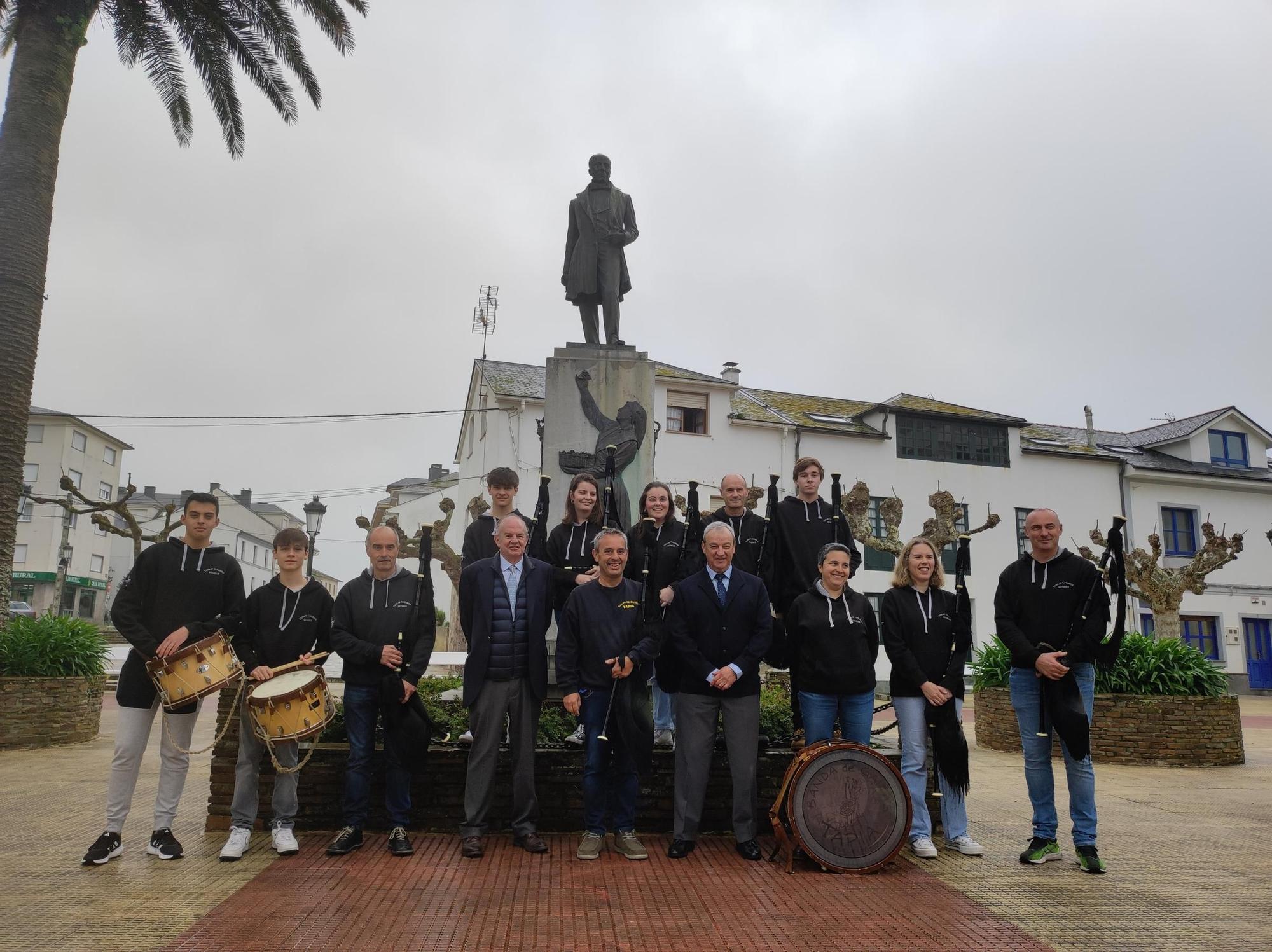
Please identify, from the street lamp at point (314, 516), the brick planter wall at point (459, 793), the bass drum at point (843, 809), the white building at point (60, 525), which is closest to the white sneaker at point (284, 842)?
the brick planter wall at point (459, 793)

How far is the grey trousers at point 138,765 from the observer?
546 cm

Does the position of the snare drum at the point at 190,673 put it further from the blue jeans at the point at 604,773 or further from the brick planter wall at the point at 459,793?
the blue jeans at the point at 604,773

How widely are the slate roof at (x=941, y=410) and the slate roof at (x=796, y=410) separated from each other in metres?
1.02

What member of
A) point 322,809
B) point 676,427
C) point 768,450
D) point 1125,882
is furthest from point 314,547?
point 1125,882

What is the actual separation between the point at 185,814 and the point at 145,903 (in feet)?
8.72

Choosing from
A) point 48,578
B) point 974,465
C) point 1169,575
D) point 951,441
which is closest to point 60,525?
point 48,578

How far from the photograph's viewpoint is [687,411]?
29.3 metres

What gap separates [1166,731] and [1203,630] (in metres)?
25.2

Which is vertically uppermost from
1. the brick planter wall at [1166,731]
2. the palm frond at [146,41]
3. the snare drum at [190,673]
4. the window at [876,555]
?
the palm frond at [146,41]

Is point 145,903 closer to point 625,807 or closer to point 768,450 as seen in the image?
point 625,807

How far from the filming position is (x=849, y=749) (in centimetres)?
544

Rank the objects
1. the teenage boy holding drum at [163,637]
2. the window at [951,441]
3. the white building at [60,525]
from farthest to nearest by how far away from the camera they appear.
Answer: the white building at [60,525] < the window at [951,441] < the teenage boy holding drum at [163,637]

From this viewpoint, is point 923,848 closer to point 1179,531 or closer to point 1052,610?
point 1052,610

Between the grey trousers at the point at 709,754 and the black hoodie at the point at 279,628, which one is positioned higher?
the black hoodie at the point at 279,628
